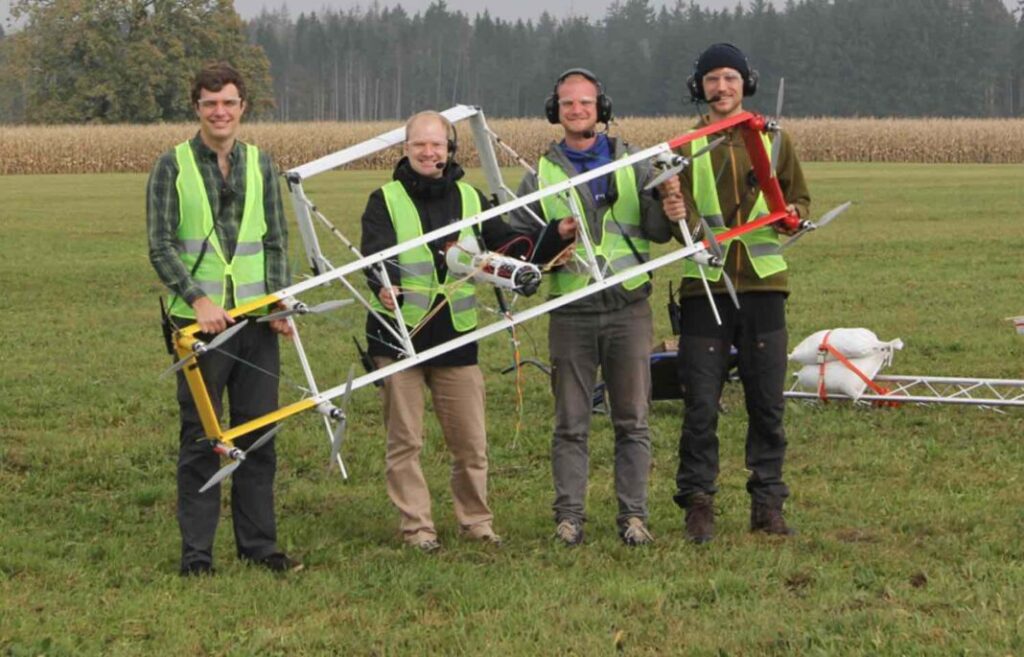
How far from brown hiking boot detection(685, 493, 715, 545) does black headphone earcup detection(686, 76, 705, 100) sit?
1970 millimetres

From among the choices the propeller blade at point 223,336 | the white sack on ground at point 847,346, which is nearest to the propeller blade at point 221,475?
the propeller blade at point 223,336

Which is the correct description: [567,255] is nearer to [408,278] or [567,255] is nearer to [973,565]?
[408,278]

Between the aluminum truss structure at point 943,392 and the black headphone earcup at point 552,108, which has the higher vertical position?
the black headphone earcup at point 552,108

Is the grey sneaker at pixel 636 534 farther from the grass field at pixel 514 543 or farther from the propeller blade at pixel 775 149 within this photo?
the propeller blade at pixel 775 149

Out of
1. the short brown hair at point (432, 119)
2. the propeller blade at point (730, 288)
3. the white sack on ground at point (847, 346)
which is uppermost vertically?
the short brown hair at point (432, 119)

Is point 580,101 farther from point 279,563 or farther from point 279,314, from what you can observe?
point 279,563

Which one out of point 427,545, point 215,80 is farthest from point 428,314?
point 215,80

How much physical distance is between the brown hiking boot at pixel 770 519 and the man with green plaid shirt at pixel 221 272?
7.57ft

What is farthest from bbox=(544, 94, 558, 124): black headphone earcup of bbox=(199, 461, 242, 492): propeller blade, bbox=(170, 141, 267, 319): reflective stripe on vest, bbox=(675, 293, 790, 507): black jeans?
bbox=(199, 461, 242, 492): propeller blade

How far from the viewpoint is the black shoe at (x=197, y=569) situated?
6730mm

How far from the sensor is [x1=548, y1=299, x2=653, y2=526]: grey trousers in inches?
279

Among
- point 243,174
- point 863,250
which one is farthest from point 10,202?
point 243,174

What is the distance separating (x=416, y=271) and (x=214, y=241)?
3.19ft

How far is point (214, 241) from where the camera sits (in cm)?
667
